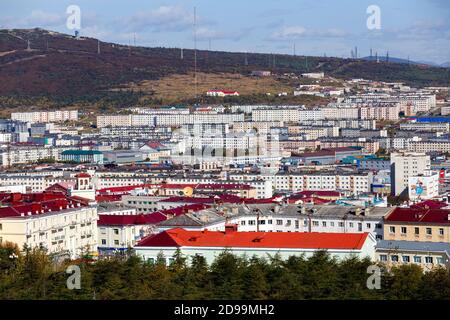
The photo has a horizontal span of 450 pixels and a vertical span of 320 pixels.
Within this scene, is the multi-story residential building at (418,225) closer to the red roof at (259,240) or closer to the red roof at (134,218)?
the red roof at (259,240)

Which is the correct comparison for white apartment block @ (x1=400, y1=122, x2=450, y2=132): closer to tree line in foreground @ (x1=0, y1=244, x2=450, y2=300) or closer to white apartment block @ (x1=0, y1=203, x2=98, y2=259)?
white apartment block @ (x1=0, y1=203, x2=98, y2=259)

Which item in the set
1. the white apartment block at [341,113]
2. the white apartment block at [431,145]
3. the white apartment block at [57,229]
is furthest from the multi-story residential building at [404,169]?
the white apartment block at [341,113]

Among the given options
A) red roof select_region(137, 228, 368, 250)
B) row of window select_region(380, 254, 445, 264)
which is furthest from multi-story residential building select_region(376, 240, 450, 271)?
red roof select_region(137, 228, 368, 250)

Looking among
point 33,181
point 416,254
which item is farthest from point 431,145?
point 416,254

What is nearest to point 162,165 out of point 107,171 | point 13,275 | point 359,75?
point 107,171

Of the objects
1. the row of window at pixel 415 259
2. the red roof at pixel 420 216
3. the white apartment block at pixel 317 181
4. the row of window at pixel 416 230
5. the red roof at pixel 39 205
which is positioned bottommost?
the white apartment block at pixel 317 181

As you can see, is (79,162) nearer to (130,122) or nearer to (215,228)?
(130,122)
